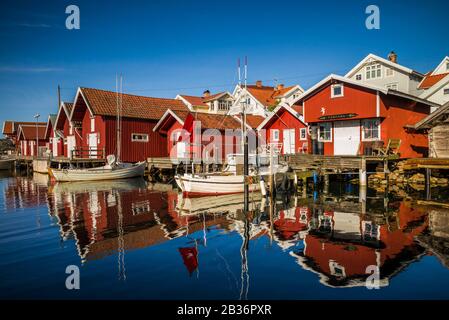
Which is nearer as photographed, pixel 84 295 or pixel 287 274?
pixel 84 295

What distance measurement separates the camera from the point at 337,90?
2806 centimetres

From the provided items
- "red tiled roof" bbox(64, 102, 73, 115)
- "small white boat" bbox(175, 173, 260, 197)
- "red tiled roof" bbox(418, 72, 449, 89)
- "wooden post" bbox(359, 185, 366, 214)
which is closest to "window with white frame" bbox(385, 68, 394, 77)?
"red tiled roof" bbox(418, 72, 449, 89)

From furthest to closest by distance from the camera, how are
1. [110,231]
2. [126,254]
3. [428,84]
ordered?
[428,84] < [110,231] < [126,254]

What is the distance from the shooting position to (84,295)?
7.43 m

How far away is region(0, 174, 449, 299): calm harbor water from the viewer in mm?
7707

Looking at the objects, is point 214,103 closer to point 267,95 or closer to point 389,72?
point 267,95

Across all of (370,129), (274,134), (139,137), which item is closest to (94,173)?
(139,137)

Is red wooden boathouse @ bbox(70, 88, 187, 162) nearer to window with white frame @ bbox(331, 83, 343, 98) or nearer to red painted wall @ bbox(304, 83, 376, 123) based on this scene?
red painted wall @ bbox(304, 83, 376, 123)

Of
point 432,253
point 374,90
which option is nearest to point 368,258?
point 432,253

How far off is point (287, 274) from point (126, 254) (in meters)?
4.63

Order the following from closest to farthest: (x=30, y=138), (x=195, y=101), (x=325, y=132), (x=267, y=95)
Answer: (x=325, y=132)
(x=30, y=138)
(x=267, y=95)
(x=195, y=101)

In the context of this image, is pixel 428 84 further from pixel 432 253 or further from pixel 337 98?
pixel 432 253

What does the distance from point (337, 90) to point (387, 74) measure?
17868 mm
